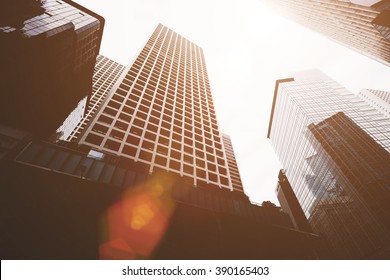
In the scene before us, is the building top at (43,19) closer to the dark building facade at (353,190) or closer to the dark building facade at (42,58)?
the dark building facade at (42,58)

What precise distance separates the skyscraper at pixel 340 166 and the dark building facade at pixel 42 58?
193 feet

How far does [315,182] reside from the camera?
222ft

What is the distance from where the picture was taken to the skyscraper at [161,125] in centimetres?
3662

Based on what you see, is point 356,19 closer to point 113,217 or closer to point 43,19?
point 43,19

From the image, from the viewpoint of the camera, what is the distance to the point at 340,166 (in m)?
55.2

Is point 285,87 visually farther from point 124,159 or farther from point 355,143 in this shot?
point 124,159

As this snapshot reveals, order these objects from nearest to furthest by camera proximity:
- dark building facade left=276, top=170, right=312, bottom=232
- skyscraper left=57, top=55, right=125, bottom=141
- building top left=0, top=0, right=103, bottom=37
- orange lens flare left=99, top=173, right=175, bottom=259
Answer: orange lens flare left=99, top=173, right=175, bottom=259 → building top left=0, top=0, right=103, bottom=37 → dark building facade left=276, top=170, right=312, bottom=232 → skyscraper left=57, top=55, right=125, bottom=141

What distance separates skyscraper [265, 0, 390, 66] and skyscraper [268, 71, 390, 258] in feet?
60.0

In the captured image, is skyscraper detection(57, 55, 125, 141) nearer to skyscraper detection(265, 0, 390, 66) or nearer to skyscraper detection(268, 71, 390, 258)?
skyscraper detection(265, 0, 390, 66)

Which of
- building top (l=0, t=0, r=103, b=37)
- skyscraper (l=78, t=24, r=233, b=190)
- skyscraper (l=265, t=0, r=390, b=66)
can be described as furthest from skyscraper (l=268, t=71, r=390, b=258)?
building top (l=0, t=0, r=103, b=37)

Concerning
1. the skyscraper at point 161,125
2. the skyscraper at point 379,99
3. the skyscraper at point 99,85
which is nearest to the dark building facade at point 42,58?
the skyscraper at point 161,125

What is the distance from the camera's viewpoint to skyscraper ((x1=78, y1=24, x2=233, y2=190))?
120 ft

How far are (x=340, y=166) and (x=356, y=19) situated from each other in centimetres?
3132

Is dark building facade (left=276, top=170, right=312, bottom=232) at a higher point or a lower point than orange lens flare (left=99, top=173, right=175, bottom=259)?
higher
